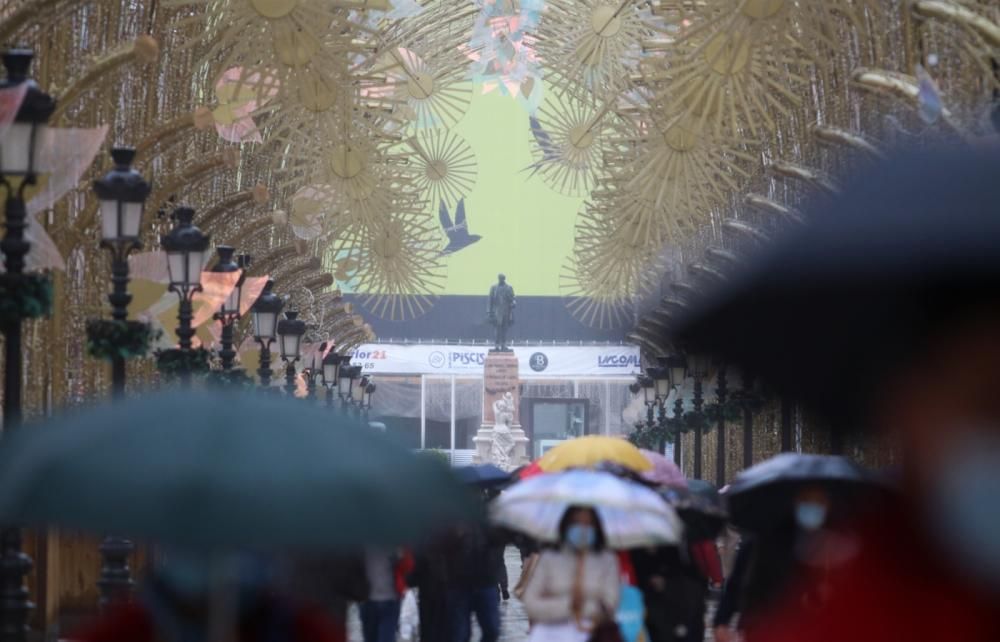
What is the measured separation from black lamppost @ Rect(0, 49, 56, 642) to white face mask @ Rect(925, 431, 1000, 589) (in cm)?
841

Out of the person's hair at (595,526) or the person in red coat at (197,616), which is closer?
the person in red coat at (197,616)

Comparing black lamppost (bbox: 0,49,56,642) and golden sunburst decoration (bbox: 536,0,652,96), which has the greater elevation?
golden sunburst decoration (bbox: 536,0,652,96)

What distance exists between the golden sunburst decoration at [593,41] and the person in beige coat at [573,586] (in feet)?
80.4

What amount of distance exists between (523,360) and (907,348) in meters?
73.8

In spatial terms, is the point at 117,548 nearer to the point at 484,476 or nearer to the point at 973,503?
the point at 484,476

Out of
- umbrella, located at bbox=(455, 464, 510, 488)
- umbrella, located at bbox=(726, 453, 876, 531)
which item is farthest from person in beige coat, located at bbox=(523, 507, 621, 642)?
umbrella, located at bbox=(455, 464, 510, 488)

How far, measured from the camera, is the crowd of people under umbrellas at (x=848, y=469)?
154 inches

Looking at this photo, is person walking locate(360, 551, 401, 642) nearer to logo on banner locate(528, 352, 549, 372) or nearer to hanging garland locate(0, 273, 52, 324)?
hanging garland locate(0, 273, 52, 324)

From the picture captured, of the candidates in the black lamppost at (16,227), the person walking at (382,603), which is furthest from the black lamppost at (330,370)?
the black lamppost at (16,227)

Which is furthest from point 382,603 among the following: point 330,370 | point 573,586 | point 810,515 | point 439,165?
point 439,165

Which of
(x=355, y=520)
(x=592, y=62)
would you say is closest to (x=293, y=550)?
(x=355, y=520)

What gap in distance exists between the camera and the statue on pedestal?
73.1 m

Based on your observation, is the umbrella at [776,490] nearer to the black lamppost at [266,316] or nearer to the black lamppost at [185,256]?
the black lamppost at [185,256]

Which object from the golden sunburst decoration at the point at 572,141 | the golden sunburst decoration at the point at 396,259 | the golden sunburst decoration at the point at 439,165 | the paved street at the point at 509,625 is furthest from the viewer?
the golden sunburst decoration at the point at 439,165
